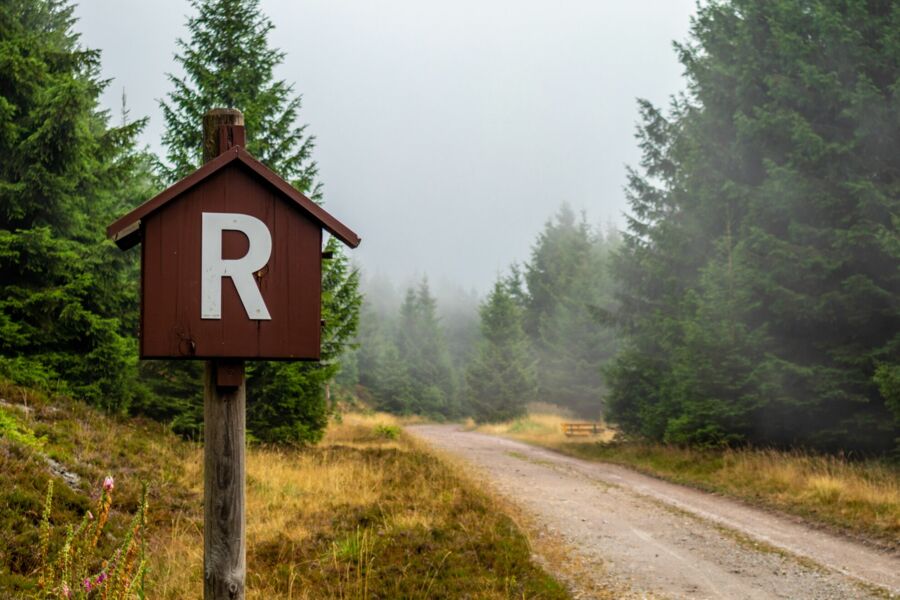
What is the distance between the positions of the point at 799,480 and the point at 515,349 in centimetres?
2844

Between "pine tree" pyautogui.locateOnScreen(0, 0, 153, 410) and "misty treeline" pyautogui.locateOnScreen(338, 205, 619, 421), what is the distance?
22205 mm

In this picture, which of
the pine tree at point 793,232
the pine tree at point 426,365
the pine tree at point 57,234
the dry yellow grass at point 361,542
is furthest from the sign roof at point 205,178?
the pine tree at point 426,365

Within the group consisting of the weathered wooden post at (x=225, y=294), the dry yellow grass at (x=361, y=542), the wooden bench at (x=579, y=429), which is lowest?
the wooden bench at (x=579, y=429)

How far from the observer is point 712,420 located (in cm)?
1583

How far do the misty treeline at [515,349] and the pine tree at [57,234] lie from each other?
22.2m

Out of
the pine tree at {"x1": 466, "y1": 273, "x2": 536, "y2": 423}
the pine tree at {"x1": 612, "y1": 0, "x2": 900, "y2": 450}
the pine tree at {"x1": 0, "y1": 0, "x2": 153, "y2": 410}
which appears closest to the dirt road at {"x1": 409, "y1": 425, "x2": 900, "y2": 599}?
the pine tree at {"x1": 612, "y1": 0, "x2": 900, "y2": 450}

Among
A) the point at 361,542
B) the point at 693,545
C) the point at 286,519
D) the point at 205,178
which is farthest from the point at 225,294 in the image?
the point at 693,545

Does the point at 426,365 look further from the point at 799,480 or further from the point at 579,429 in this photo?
the point at 799,480

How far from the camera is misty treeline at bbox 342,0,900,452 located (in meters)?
13.5

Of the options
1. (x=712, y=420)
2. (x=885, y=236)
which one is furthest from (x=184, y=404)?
(x=885, y=236)

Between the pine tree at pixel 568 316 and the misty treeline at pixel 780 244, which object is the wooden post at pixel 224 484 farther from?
the pine tree at pixel 568 316

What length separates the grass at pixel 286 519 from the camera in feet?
19.0

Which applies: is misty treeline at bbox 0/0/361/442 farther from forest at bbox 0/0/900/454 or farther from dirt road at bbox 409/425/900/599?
dirt road at bbox 409/425/900/599

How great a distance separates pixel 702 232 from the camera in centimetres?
1869
